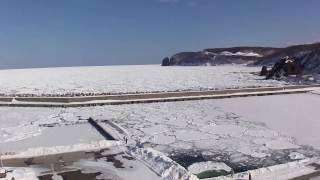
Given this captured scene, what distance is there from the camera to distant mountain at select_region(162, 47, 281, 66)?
98575 mm

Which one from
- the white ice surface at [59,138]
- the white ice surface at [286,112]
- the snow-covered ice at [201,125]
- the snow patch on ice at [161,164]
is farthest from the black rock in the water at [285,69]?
the snow patch on ice at [161,164]

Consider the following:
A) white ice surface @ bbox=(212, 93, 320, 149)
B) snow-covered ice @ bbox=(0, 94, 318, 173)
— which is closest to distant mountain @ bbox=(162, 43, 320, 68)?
white ice surface @ bbox=(212, 93, 320, 149)

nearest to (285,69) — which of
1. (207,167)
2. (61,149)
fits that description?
(207,167)

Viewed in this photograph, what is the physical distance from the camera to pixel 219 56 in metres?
103

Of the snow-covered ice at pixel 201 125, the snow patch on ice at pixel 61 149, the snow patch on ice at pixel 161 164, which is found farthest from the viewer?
the snow-covered ice at pixel 201 125

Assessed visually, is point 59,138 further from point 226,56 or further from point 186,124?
point 226,56

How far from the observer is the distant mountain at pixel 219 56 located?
98.6 metres

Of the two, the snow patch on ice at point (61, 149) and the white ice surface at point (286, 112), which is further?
the white ice surface at point (286, 112)

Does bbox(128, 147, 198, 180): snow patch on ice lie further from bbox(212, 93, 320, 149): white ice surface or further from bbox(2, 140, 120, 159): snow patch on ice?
bbox(212, 93, 320, 149): white ice surface

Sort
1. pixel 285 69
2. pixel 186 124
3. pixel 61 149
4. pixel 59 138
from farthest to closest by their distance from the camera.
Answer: pixel 285 69 → pixel 186 124 → pixel 59 138 → pixel 61 149

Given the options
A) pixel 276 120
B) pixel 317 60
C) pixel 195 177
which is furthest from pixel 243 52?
pixel 195 177

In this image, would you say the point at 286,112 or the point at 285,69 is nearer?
the point at 286,112

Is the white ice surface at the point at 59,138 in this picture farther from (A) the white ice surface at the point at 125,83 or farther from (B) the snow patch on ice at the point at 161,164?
(A) the white ice surface at the point at 125,83

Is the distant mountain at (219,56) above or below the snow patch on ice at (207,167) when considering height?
above
